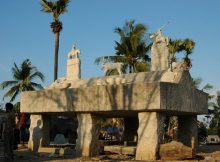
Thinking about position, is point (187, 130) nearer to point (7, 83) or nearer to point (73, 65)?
point (73, 65)

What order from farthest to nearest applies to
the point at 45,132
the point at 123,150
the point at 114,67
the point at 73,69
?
the point at 73,69 < the point at 45,132 < the point at 114,67 < the point at 123,150

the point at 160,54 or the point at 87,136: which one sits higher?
the point at 160,54

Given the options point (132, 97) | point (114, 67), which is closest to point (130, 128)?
point (114, 67)

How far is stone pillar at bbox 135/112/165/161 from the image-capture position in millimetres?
13750

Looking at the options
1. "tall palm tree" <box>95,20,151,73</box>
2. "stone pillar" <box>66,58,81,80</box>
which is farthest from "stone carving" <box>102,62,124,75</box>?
→ "tall palm tree" <box>95,20,151,73</box>

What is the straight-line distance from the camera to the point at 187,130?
17.6 meters

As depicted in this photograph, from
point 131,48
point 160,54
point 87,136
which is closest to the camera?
point 87,136

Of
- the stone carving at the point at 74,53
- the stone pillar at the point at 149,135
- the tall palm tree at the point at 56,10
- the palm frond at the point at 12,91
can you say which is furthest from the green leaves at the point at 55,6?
the stone pillar at the point at 149,135

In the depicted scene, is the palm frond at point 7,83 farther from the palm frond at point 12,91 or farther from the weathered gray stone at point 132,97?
the weathered gray stone at point 132,97

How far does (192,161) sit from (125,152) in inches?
125

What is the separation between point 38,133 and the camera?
18.4m

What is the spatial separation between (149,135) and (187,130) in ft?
13.7

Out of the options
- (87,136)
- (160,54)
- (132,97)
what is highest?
(160,54)

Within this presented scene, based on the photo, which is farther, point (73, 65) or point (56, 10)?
point (56, 10)
